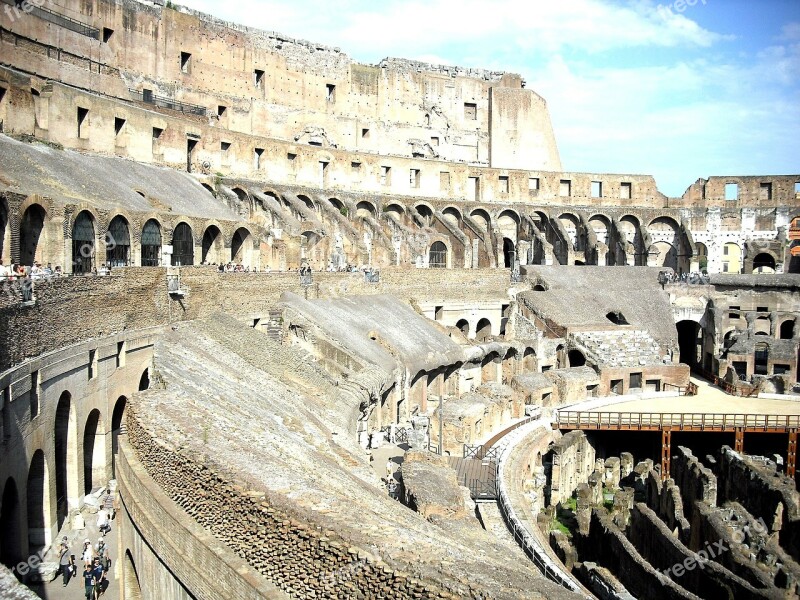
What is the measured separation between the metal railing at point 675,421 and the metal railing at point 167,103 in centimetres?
2380

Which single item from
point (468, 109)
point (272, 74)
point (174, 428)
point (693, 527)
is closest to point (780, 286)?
point (468, 109)

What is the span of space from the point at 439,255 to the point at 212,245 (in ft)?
54.4

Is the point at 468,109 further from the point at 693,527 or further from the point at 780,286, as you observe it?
the point at 693,527

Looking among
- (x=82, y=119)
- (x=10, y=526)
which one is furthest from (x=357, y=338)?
(x=10, y=526)

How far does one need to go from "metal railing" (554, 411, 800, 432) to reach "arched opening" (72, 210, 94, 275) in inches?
685

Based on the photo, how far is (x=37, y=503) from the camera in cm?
1555

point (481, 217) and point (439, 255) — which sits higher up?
point (481, 217)

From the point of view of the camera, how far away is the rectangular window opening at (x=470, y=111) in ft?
179

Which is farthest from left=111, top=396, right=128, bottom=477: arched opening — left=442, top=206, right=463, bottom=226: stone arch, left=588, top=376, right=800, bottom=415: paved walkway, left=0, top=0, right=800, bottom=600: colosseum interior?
left=442, top=206, right=463, bottom=226: stone arch

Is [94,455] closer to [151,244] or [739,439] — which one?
[151,244]

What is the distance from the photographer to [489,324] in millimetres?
42219

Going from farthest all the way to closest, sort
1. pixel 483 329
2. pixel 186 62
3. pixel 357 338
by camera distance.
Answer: pixel 186 62 < pixel 483 329 < pixel 357 338

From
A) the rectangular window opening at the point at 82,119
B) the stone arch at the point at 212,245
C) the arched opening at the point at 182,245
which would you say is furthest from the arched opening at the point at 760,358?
the rectangular window opening at the point at 82,119

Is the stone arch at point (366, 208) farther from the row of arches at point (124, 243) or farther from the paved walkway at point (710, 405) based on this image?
the paved walkway at point (710, 405)
